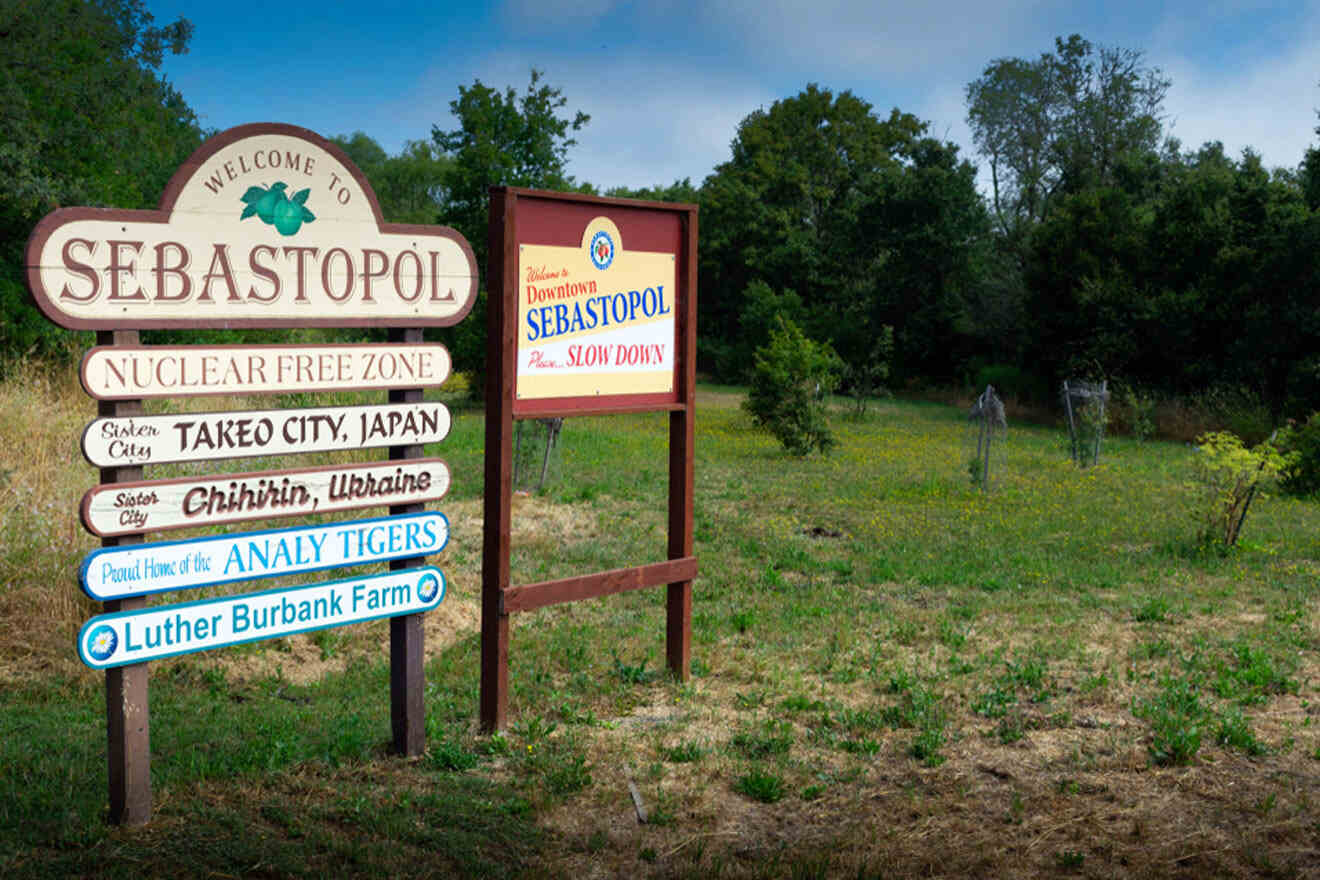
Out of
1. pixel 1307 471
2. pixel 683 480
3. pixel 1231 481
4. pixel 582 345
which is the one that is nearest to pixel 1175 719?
pixel 683 480

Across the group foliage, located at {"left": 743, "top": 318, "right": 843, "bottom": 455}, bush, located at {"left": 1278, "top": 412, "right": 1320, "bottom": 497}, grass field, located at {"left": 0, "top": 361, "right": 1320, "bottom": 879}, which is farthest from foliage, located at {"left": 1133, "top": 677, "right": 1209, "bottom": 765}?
foliage, located at {"left": 743, "top": 318, "right": 843, "bottom": 455}

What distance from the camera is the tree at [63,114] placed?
22.8m

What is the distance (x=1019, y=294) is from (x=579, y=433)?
1784 cm

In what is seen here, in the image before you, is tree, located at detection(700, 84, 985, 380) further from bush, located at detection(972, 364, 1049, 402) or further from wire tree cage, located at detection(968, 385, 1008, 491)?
wire tree cage, located at detection(968, 385, 1008, 491)

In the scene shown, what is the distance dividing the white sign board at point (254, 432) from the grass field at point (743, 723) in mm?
1408

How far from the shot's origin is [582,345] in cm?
634

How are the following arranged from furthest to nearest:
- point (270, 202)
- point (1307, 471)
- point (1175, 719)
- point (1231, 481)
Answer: point (1307, 471)
point (1231, 481)
point (1175, 719)
point (270, 202)

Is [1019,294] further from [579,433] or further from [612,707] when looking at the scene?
[612,707]

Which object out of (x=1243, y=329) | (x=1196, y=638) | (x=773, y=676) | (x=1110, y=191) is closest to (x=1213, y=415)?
(x=1243, y=329)

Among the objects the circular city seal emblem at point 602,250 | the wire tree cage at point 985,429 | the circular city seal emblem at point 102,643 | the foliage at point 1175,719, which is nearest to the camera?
the circular city seal emblem at point 102,643

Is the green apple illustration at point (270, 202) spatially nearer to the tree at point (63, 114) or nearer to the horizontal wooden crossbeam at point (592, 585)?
the horizontal wooden crossbeam at point (592, 585)

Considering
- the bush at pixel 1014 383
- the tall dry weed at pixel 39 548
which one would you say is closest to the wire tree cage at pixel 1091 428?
the bush at pixel 1014 383

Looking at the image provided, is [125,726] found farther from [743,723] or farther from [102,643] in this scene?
[743,723]

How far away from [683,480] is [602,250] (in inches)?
57.1
